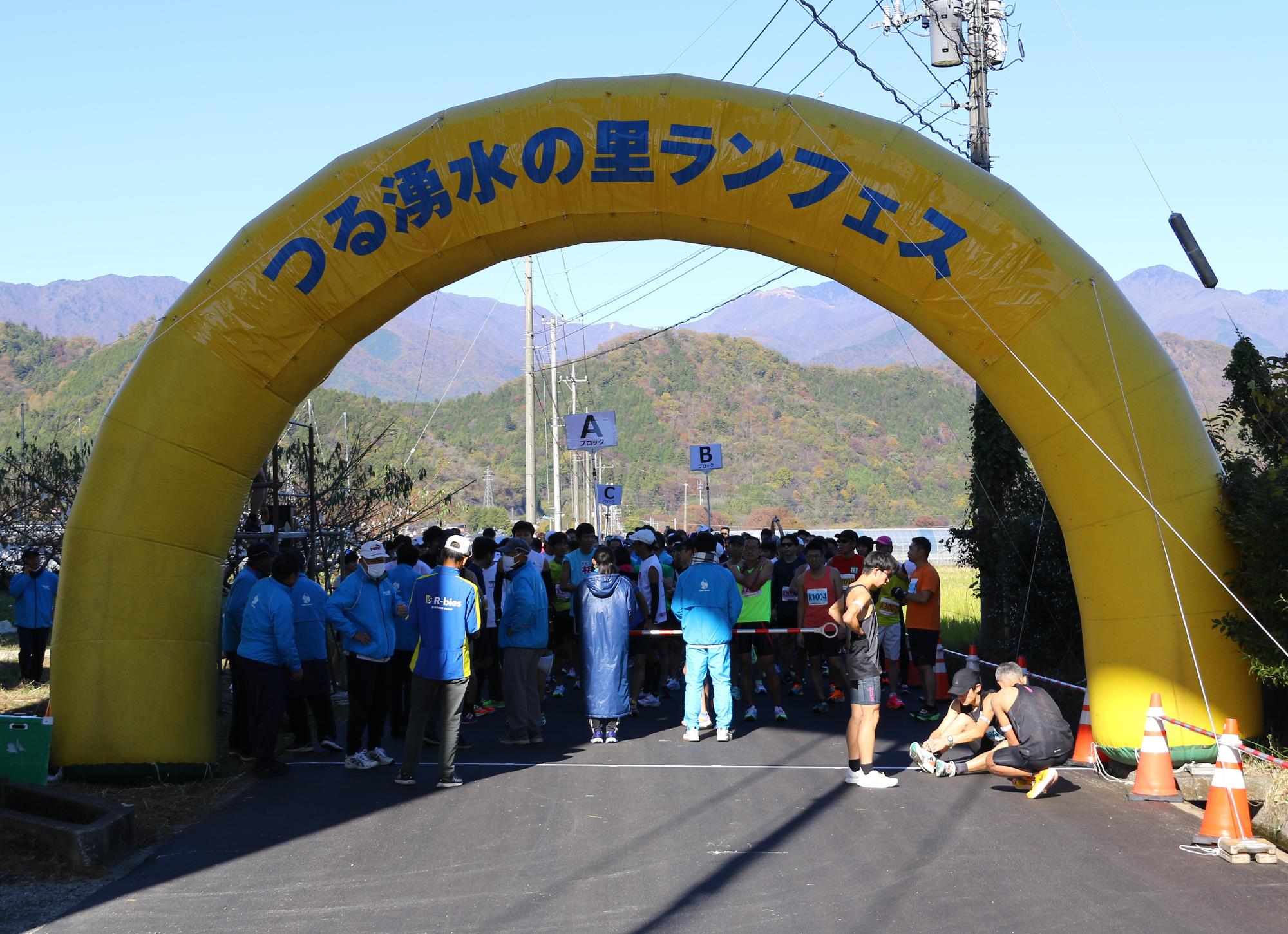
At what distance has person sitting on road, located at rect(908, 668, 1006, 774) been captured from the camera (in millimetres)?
9664

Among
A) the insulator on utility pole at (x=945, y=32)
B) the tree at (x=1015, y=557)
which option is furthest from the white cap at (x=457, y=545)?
the insulator on utility pole at (x=945, y=32)

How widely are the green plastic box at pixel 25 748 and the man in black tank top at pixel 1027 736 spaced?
275 inches

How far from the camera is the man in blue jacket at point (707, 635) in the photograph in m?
11.5

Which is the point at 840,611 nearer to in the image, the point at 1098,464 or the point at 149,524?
the point at 1098,464

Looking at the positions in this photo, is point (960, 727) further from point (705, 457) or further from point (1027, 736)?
point (705, 457)

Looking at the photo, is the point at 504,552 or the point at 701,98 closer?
the point at 701,98

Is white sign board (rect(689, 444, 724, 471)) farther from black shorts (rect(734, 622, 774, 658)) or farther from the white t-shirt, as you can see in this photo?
black shorts (rect(734, 622, 774, 658))

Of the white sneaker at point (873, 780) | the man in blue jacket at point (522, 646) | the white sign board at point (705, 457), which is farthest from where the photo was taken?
the white sign board at point (705, 457)

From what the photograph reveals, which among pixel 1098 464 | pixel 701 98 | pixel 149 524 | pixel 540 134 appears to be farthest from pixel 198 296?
pixel 1098 464

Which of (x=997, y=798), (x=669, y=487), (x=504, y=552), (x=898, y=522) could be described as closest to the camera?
(x=997, y=798)

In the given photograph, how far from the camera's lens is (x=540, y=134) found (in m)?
9.62

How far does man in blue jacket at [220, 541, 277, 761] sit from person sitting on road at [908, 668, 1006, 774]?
18.1ft

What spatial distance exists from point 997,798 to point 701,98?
223 inches

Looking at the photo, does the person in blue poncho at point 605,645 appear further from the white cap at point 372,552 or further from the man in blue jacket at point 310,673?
the man in blue jacket at point 310,673
